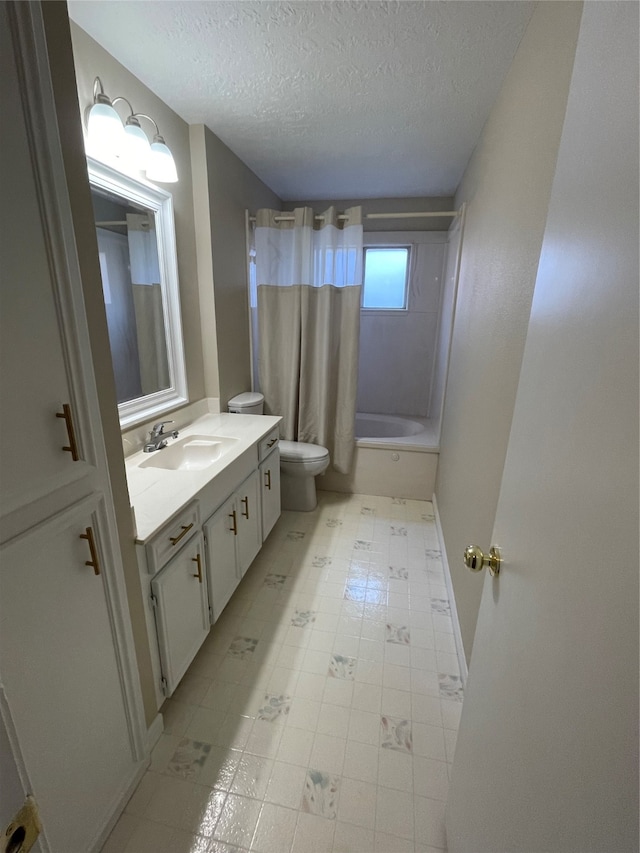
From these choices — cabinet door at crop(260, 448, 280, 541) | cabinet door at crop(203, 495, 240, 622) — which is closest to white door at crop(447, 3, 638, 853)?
cabinet door at crop(203, 495, 240, 622)

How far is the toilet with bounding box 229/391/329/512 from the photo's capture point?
8.60 ft

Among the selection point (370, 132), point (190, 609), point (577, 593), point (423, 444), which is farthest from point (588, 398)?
point (423, 444)

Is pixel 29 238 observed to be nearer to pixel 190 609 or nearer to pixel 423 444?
pixel 190 609

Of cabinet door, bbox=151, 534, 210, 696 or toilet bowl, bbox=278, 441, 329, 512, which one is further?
toilet bowl, bbox=278, 441, 329, 512

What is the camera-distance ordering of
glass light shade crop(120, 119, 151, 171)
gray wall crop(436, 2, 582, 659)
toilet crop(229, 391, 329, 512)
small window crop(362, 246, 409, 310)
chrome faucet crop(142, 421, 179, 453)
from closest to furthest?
gray wall crop(436, 2, 582, 659) < glass light shade crop(120, 119, 151, 171) < chrome faucet crop(142, 421, 179, 453) < toilet crop(229, 391, 329, 512) < small window crop(362, 246, 409, 310)

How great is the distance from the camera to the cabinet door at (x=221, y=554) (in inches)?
59.9

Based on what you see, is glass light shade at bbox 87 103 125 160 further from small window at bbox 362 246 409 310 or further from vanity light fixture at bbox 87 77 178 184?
small window at bbox 362 246 409 310

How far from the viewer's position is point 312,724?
1342 mm

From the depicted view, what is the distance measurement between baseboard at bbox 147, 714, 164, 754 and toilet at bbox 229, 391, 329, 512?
1.58m

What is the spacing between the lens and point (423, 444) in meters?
2.90

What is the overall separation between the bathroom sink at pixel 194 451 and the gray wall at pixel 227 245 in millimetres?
541

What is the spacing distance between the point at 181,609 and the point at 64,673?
503 mm

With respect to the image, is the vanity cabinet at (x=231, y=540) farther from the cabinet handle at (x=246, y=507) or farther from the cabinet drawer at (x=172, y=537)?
the cabinet drawer at (x=172, y=537)


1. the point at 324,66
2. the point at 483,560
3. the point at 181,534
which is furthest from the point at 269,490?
the point at 324,66
